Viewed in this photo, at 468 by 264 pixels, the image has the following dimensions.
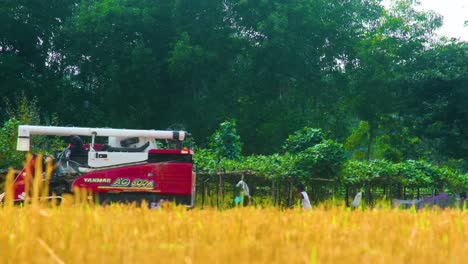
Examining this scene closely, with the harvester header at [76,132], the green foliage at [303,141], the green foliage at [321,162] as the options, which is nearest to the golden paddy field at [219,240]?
the harvester header at [76,132]

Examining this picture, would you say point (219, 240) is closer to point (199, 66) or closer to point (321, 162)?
point (321, 162)

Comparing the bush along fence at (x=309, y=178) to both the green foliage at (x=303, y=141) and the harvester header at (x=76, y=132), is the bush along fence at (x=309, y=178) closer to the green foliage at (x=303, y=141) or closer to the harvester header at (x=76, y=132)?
the harvester header at (x=76, y=132)

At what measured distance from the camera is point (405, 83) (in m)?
44.6

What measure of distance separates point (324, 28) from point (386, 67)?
6.36 meters

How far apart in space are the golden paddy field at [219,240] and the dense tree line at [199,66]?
4480 centimetres

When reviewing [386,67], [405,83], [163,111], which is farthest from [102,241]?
[386,67]

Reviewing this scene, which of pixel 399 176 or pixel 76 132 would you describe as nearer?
pixel 76 132

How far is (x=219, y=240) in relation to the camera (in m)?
2.59

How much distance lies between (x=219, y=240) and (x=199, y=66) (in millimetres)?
48726

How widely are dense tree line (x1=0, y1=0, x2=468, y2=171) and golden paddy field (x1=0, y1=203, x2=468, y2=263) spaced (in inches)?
1764

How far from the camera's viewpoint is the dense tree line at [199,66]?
50188 mm

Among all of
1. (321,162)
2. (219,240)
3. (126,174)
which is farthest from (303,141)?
(219,240)

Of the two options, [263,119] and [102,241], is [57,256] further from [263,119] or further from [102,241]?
[263,119]

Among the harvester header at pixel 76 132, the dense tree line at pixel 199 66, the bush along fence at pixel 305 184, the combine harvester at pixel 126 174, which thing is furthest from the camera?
the dense tree line at pixel 199 66
